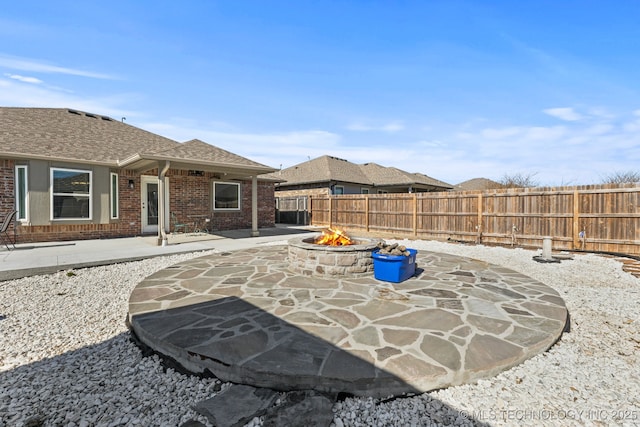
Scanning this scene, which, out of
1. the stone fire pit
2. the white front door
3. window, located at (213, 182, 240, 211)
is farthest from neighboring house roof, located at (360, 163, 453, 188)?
the stone fire pit

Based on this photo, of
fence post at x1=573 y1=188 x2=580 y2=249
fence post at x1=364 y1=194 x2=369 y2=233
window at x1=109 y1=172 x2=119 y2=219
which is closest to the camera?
fence post at x1=573 y1=188 x2=580 y2=249

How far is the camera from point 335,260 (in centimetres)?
525

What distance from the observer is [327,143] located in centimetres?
2436

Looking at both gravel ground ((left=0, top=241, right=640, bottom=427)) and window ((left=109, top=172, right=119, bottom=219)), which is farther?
window ((left=109, top=172, right=119, bottom=219))

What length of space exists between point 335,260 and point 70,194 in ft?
31.4

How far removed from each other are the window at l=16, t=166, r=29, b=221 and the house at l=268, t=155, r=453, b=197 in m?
11.9

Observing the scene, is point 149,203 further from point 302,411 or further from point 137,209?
point 302,411

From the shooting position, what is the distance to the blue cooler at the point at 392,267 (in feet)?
16.0

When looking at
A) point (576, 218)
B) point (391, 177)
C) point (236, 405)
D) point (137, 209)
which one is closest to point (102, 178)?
point (137, 209)

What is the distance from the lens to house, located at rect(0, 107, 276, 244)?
871 centimetres

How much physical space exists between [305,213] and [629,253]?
14.3 meters

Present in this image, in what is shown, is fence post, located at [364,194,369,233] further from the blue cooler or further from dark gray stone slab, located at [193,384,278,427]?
dark gray stone slab, located at [193,384,278,427]

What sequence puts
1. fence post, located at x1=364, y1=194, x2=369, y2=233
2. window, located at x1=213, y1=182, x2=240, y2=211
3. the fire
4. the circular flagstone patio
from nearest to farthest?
the circular flagstone patio
the fire
window, located at x1=213, y1=182, x2=240, y2=211
fence post, located at x1=364, y1=194, x2=369, y2=233

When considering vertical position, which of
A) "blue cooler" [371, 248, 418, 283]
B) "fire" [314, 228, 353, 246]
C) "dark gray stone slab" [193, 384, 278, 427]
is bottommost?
"dark gray stone slab" [193, 384, 278, 427]
